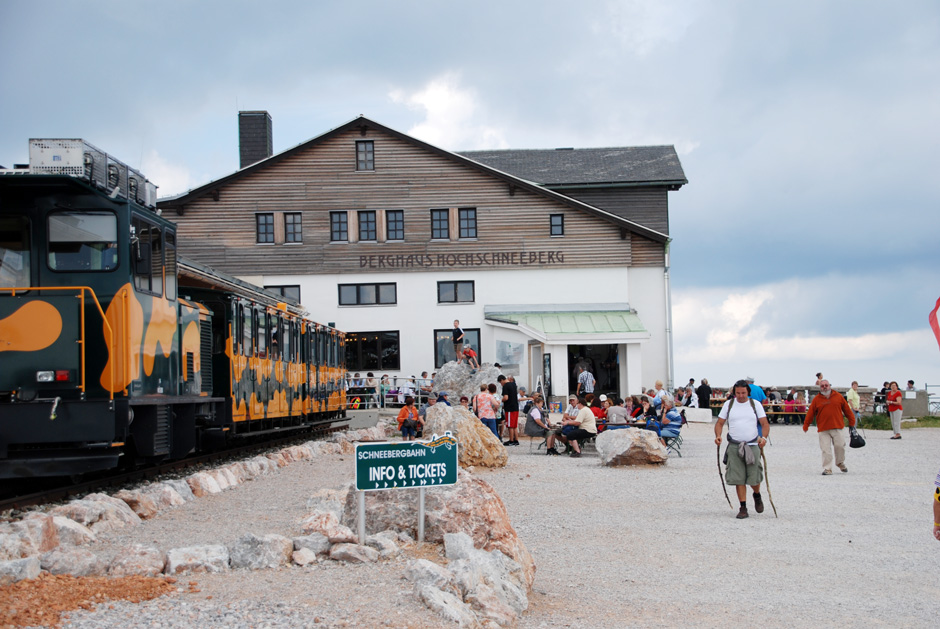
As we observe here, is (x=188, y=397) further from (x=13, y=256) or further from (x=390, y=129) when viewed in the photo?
(x=390, y=129)

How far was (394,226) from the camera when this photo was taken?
40094 mm

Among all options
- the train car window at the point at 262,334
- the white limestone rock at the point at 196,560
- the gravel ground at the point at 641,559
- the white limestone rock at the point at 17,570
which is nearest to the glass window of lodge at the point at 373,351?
the train car window at the point at 262,334

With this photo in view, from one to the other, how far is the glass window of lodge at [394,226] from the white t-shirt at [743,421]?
2865 cm

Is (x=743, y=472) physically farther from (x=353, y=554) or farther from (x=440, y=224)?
(x=440, y=224)

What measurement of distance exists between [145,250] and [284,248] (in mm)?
27880

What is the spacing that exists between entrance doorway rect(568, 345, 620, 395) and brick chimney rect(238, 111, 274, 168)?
1723 centimetres

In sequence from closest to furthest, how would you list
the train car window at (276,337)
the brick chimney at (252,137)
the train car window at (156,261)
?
the train car window at (156,261) → the train car window at (276,337) → the brick chimney at (252,137)

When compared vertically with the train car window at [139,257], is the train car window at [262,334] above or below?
below

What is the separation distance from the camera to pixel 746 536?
35.1ft

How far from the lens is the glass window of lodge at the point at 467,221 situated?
40250 millimetres

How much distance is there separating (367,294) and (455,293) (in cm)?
358

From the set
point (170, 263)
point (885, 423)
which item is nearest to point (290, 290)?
point (885, 423)

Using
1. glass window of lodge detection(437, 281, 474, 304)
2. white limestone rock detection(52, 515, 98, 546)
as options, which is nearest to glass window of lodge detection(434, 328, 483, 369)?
glass window of lodge detection(437, 281, 474, 304)

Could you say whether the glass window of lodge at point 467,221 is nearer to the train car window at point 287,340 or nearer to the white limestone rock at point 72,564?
the train car window at point 287,340
